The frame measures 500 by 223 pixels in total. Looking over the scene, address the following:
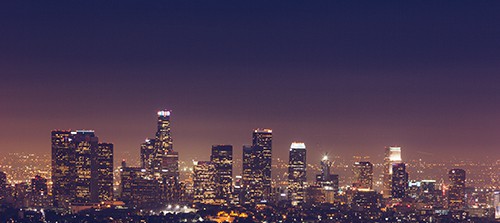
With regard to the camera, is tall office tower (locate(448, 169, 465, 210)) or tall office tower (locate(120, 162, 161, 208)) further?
tall office tower (locate(448, 169, 465, 210))

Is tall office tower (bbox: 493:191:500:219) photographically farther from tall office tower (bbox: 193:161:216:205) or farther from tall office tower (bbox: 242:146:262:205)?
tall office tower (bbox: 193:161:216:205)

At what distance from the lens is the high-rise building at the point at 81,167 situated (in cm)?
8581

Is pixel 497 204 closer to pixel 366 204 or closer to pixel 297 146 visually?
pixel 366 204

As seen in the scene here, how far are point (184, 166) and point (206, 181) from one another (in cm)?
1904

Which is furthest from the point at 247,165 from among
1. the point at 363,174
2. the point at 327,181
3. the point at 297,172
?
the point at 363,174

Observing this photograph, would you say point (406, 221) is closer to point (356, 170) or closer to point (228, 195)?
point (228, 195)

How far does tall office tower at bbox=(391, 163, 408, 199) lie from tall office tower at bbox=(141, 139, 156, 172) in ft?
70.6

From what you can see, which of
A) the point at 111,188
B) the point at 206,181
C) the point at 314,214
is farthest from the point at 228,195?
the point at 314,214

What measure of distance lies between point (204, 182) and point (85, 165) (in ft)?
34.8

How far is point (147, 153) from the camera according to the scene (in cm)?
10238

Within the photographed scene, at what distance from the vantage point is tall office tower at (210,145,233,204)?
92.2 m

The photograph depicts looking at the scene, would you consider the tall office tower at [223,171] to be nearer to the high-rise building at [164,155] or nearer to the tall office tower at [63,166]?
the high-rise building at [164,155]

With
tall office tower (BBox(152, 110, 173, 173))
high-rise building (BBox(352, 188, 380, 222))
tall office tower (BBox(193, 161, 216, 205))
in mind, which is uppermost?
tall office tower (BBox(152, 110, 173, 173))

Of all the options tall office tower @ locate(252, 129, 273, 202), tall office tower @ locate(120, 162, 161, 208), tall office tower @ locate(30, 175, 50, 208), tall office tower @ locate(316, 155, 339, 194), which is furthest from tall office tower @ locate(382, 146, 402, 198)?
tall office tower @ locate(30, 175, 50, 208)
